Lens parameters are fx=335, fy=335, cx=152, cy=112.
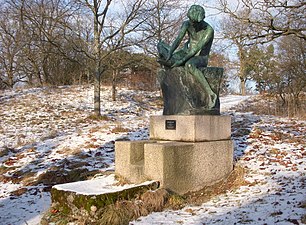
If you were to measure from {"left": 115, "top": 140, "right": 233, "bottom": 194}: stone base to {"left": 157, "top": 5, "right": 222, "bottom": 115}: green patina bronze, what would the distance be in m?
0.75

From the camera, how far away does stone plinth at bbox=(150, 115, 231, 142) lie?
606 centimetres

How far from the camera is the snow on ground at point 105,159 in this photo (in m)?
4.72

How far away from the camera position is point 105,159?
28.6ft

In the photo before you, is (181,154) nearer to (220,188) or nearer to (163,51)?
(220,188)

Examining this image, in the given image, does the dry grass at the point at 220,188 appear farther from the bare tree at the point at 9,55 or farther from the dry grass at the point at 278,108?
the bare tree at the point at 9,55

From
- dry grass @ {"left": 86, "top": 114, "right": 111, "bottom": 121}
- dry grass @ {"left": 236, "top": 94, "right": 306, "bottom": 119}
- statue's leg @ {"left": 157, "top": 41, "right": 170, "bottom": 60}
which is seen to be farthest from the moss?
dry grass @ {"left": 236, "top": 94, "right": 306, "bottom": 119}

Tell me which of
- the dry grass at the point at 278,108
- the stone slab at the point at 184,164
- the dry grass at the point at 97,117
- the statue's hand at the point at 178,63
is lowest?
the stone slab at the point at 184,164

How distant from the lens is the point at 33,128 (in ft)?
41.8

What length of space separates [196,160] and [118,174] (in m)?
1.53

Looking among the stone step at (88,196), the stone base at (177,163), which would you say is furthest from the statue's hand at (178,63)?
the stone step at (88,196)

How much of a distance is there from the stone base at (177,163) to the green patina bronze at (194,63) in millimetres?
753

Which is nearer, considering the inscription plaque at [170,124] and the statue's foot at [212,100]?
the inscription plaque at [170,124]

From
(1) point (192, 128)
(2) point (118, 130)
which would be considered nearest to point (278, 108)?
(2) point (118, 130)

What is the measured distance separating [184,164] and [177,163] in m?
0.16
